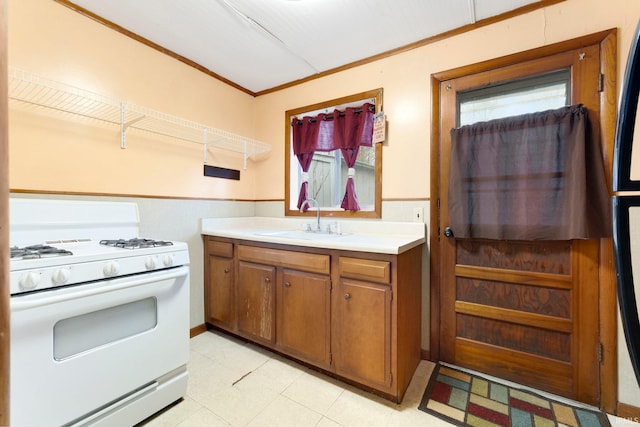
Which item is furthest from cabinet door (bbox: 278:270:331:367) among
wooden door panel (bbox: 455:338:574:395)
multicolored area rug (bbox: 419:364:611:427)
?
wooden door panel (bbox: 455:338:574:395)

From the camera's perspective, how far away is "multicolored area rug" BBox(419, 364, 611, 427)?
4.63ft

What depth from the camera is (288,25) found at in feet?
6.06

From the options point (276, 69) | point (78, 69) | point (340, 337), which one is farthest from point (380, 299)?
point (78, 69)

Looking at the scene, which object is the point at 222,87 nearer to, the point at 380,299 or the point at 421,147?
the point at 421,147

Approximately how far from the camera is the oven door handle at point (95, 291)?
977 millimetres

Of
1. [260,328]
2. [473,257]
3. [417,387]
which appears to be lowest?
[417,387]

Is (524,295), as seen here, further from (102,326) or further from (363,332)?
(102,326)

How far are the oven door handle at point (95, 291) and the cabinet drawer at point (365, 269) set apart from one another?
0.94 meters

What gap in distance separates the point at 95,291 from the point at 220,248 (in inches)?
44.6

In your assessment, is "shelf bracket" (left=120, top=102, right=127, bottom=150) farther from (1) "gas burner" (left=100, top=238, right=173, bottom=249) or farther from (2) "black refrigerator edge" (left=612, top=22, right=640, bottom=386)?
(2) "black refrigerator edge" (left=612, top=22, right=640, bottom=386)

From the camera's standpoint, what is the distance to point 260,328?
203cm

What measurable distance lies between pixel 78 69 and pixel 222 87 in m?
1.11

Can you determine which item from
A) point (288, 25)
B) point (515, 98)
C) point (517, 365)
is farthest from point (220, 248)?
point (515, 98)

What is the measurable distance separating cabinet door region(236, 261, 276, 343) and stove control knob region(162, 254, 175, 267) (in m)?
0.65
